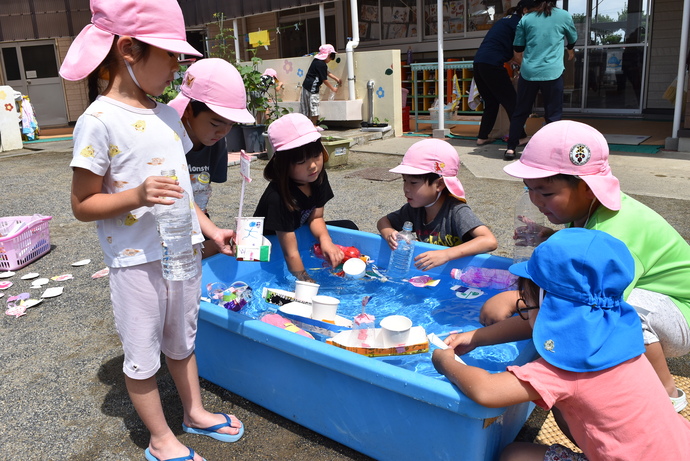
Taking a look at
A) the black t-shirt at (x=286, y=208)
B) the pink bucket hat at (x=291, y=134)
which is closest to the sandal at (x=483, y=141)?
the black t-shirt at (x=286, y=208)

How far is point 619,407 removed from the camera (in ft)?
5.35

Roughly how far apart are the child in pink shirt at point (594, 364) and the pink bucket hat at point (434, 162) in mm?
1625

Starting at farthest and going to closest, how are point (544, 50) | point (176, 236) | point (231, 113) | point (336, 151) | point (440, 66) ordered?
1. point (440, 66)
2. point (336, 151)
3. point (544, 50)
4. point (231, 113)
5. point (176, 236)

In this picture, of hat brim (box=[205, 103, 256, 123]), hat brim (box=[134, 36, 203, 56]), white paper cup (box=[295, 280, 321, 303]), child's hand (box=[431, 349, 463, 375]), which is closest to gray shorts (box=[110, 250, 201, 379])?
hat brim (box=[205, 103, 256, 123])

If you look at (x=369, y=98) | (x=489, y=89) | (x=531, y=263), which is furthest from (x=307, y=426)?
(x=369, y=98)

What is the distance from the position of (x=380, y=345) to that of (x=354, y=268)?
1.09 m

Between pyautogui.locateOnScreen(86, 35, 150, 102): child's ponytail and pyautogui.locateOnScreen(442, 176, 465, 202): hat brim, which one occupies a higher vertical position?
pyautogui.locateOnScreen(86, 35, 150, 102): child's ponytail

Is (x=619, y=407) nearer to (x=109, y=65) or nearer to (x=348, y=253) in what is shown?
(x=109, y=65)

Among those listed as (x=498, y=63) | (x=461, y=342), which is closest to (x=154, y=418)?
(x=461, y=342)

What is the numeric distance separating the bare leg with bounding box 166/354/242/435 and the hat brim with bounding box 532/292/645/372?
4.48 ft

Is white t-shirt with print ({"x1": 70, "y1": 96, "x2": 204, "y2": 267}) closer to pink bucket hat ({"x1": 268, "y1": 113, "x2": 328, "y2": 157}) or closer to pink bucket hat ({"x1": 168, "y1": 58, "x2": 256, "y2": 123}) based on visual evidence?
pink bucket hat ({"x1": 168, "y1": 58, "x2": 256, "y2": 123})

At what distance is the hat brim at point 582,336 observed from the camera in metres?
1.61

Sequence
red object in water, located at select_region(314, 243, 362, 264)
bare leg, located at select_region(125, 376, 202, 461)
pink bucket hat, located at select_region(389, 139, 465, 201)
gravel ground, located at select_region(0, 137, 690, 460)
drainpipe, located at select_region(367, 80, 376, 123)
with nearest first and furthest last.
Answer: bare leg, located at select_region(125, 376, 202, 461), gravel ground, located at select_region(0, 137, 690, 460), pink bucket hat, located at select_region(389, 139, 465, 201), red object in water, located at select_region(314, 243, 362, 264), drainpipe, located at select_region(367, 80, 376, 123)

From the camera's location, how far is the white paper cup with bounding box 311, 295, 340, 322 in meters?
2.79
